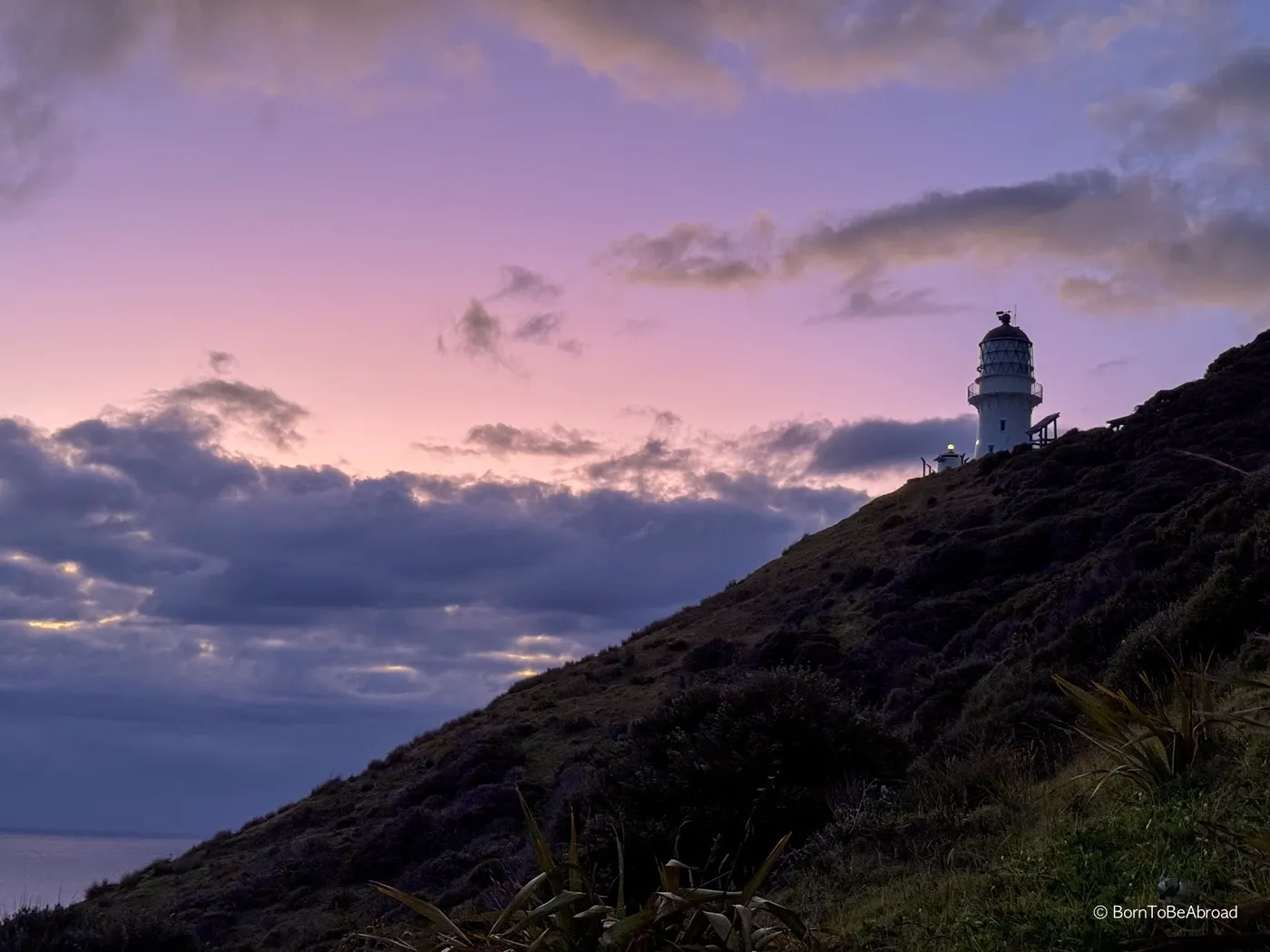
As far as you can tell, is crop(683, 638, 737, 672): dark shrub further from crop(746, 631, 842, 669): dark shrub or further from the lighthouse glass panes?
the lighthouse glass panes

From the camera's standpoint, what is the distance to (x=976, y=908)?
6.86 m

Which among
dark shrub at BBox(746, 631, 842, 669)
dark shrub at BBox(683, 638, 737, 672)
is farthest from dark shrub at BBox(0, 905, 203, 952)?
dark shrub at BBox(683, 638, 737, 672)

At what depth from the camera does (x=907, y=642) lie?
2931 cm

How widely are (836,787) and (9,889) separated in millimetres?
16766

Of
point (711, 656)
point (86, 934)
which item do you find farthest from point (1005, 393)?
point (86, 934)

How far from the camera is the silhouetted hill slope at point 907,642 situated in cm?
1667

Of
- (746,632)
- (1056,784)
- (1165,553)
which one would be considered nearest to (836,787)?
(1056,784)

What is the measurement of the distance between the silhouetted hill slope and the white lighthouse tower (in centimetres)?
1571

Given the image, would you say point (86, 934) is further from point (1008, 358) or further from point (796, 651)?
point (1008, 358)

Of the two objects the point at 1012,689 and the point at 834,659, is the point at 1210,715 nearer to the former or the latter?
the point at 1012,689

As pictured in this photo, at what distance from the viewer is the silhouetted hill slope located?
16.7 meters

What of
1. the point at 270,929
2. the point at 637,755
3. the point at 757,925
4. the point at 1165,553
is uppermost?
the point at 1165,553

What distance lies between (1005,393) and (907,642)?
40.1m

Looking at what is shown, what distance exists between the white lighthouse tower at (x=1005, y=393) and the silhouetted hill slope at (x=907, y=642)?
51.5ft
